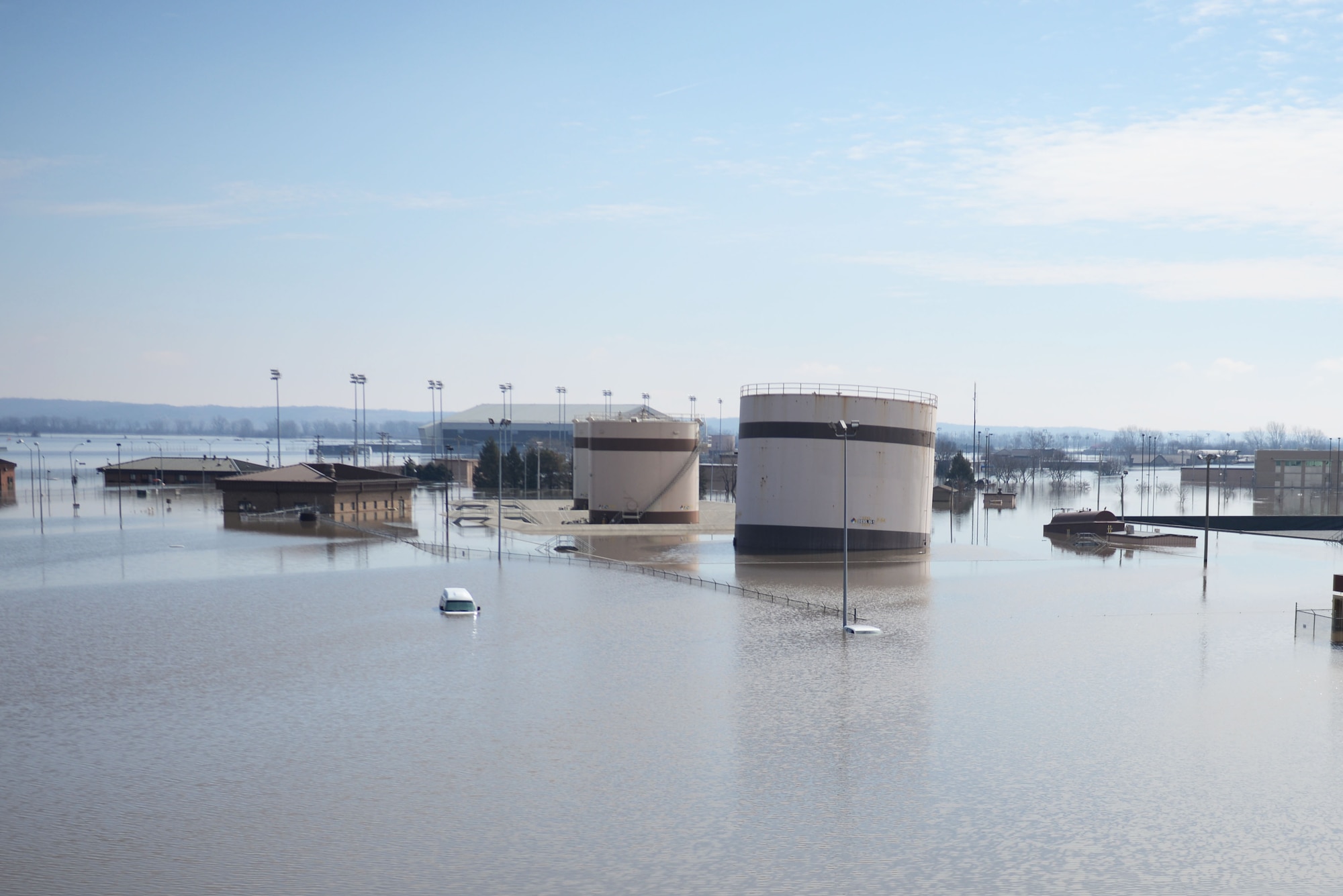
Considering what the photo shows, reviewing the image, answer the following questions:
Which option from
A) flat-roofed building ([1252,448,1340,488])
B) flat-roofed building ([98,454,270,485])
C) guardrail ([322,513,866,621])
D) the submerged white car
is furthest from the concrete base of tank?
flat-roofed building ([1252,448,1340,488])

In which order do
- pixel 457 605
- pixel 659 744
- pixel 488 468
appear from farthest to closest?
pixel 488 468
pixel 457 605
pixel 659 744

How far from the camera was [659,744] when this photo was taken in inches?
731

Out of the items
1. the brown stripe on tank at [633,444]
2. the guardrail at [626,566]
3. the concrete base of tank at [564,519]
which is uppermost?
the brown stripe on tank at [633,444]

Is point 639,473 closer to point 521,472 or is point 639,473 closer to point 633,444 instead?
point 633,444

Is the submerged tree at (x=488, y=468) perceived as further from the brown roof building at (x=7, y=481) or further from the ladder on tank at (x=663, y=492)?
the brown roof building at (x=7, y=481)

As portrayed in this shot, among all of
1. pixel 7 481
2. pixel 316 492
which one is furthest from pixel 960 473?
pixel 7 481

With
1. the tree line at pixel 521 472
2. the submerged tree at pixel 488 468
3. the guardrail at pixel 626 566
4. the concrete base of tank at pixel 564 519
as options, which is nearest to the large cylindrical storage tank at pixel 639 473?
the concrete base of tank at pixel 564 519

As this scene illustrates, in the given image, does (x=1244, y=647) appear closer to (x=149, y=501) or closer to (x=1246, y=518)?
(x=1246, y=518)

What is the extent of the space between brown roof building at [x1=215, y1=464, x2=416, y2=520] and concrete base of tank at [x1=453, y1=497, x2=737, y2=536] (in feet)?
Answer: 17.6

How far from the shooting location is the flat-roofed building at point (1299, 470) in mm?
119938

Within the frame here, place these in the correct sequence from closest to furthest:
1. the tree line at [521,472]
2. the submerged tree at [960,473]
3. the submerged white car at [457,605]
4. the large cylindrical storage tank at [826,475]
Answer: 1. the submerged white car at [457,605]
2. the large cylindrical storage tank at [826,475]
3. the tree line at [521,472]
4. the submerged tree at [960,473]

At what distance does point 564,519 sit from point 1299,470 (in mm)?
91518

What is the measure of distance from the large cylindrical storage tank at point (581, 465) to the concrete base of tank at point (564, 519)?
2.76 feet

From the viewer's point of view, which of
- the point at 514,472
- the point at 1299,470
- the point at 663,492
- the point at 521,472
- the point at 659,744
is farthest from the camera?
the point at 1299,470
